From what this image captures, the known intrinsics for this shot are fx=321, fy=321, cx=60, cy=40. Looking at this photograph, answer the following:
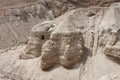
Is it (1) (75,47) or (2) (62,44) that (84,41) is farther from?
(2) (62,44)

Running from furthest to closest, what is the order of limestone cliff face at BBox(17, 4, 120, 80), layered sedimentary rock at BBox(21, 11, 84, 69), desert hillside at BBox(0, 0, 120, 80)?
layered sedimentary rock at BBox(21, 11, 84, 69) → desert hillside at BBox(0, 0, 120, 80) → limestone cliff face at BBox(17, 4, 120, 80)

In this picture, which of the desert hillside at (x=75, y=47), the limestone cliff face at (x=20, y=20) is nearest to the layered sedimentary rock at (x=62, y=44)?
the desert hillside at (x=75, y=47)

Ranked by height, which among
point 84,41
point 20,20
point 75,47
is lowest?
point 20,20

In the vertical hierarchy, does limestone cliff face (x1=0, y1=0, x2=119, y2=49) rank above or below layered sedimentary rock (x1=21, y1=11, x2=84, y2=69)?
below

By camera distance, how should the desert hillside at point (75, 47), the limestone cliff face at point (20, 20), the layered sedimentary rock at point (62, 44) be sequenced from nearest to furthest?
the desert hillside at point (75, 47) → the layered sedimentary rock at point (62, 44) → the limestone cliff face at point (20, 20)

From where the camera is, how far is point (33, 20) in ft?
141

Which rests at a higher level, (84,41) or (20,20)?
(84,41)

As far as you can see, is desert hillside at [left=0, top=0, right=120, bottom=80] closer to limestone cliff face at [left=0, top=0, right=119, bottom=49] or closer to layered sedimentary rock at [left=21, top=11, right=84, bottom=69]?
layered sedimentary rock at [left=21, top=11, right=84, bottom=69]

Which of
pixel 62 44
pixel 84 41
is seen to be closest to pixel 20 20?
pixel 84 41

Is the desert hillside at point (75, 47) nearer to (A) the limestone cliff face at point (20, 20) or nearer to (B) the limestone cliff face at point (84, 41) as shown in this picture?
(B) the limestone cliff face at point (84, 41)

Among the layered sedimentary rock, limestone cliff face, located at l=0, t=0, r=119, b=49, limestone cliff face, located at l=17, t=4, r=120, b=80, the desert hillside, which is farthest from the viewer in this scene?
limestone cliff face, located at l=0, t=0, r=119, b=49

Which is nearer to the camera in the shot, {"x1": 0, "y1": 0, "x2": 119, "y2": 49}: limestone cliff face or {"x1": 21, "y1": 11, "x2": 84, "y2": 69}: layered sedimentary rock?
{"x1": 21, "y1": 11, "x2": 84, "y2": 69}: layered sedimentary rock

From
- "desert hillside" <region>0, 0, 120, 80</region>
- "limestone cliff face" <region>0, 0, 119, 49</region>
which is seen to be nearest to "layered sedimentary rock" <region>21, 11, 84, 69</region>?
"desert hillside" <region>0, 0, 120, 80</region>

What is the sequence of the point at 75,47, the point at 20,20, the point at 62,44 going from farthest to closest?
1. the point at 20,20
2. the point at 62,44
3. the point at 75,47
